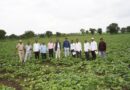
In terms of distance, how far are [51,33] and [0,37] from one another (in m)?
13.3

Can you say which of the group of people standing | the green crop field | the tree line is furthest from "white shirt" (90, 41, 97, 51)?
the tree line

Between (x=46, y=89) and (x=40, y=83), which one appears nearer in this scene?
(x=46, y=89)

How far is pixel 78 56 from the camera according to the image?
27438mm

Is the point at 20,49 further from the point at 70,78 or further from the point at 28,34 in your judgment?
the point at 28,34

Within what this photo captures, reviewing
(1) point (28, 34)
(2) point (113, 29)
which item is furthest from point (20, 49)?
(2) point (113, 29)

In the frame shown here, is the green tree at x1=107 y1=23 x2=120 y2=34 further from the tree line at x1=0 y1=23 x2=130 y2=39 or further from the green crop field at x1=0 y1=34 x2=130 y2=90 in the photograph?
the green crop field at x1=0 y1=34 x2=130 y2=90

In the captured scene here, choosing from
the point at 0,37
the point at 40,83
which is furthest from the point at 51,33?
the point at 40,83

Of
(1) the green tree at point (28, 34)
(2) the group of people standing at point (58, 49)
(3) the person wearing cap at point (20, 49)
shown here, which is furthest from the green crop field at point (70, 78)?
(1) the green tree at point (28, 34)

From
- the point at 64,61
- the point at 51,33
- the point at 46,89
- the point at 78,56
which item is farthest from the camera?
the point at 51,33

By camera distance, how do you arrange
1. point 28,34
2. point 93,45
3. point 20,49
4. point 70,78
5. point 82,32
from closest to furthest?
point 70,78, point 93,45, point 20,49, point 28,34, point 82,32

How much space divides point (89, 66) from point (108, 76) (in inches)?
159

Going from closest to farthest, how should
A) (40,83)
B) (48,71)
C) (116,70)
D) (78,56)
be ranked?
(40,83), (116,70), (48,71), (78,56)

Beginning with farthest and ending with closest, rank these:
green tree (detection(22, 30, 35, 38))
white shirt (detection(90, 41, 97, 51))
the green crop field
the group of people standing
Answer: green tree (detection(22, 30, 35, 38)), the group of people standing, white shirt (detection(90, 41, 97, 51)), the green crop field

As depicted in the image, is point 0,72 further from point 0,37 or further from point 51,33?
point 51,33
